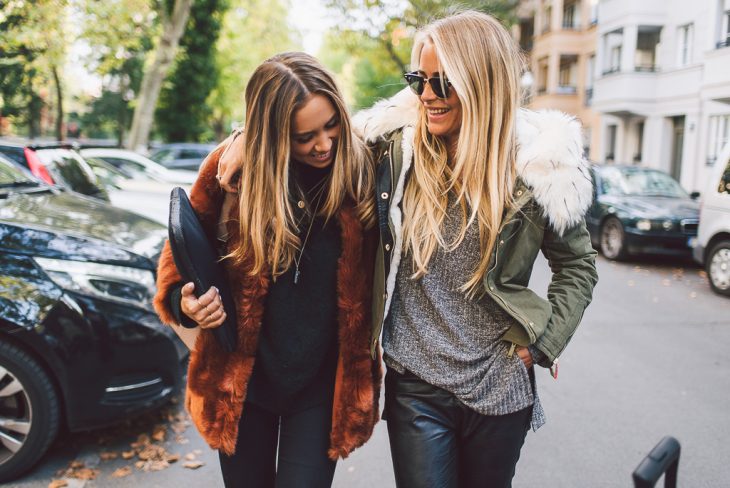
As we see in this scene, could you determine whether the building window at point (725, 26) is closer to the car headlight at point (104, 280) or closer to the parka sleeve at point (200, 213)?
the car headlight at point (104, 280)

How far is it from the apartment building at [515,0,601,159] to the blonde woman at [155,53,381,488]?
89.7ft

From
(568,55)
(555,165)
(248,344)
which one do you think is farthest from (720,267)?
(568,55)

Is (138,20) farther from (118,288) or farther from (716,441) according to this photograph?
(716,441)

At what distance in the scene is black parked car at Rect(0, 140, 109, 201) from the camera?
5.87 m

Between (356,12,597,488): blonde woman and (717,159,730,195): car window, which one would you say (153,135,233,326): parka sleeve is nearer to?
(356,12,597,488): blonde woman

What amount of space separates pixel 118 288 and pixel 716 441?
12.3 ft

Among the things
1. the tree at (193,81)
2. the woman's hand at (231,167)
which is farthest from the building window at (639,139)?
the woman's hand at (231,167)

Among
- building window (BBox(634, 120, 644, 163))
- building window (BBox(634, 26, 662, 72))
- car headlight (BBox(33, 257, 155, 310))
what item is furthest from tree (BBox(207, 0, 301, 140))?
car headlight (BBox(33, 257, 155, 310))

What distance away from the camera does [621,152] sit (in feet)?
82.8

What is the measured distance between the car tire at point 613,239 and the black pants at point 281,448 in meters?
9.40

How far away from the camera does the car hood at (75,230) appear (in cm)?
355

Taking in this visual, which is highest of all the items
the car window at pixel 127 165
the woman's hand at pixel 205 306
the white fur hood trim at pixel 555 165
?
the white fur hood trim at pixel 555 165

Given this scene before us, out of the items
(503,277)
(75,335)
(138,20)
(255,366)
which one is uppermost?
(138,20)

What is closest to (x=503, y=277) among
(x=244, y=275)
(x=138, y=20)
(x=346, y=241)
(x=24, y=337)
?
(x=346, y=241)
